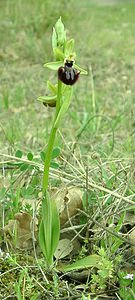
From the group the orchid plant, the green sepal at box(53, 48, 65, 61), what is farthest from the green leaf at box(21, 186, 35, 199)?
the green sepal at box(53, 48, 65, 61)

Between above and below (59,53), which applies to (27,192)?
below

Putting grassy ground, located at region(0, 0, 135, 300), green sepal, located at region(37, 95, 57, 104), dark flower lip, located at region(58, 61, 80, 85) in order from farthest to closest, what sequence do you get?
grassy ground, located at region(0, 0, 135, 300), green sepal, located at region(37, 95, 57, 104), dark flower lip, located at region(58, 61, 80, 85)

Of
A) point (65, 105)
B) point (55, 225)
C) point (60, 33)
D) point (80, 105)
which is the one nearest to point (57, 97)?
point (65, 105)

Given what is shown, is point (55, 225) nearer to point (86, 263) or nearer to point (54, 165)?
point (86, 263)

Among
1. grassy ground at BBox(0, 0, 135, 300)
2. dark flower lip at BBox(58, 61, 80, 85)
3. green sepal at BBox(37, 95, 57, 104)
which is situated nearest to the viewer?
dark flower lip at BBox(58, 61, 80, 85)

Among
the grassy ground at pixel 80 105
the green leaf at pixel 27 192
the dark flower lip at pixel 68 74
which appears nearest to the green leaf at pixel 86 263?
the grassy ground at pixel 80 105

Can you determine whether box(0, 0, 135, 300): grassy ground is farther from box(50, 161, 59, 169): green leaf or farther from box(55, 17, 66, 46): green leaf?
box(55, 17, 66, 46): green leaf

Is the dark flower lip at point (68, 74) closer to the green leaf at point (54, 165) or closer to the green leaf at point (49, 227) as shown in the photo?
the green leaf at point (49, 227)
